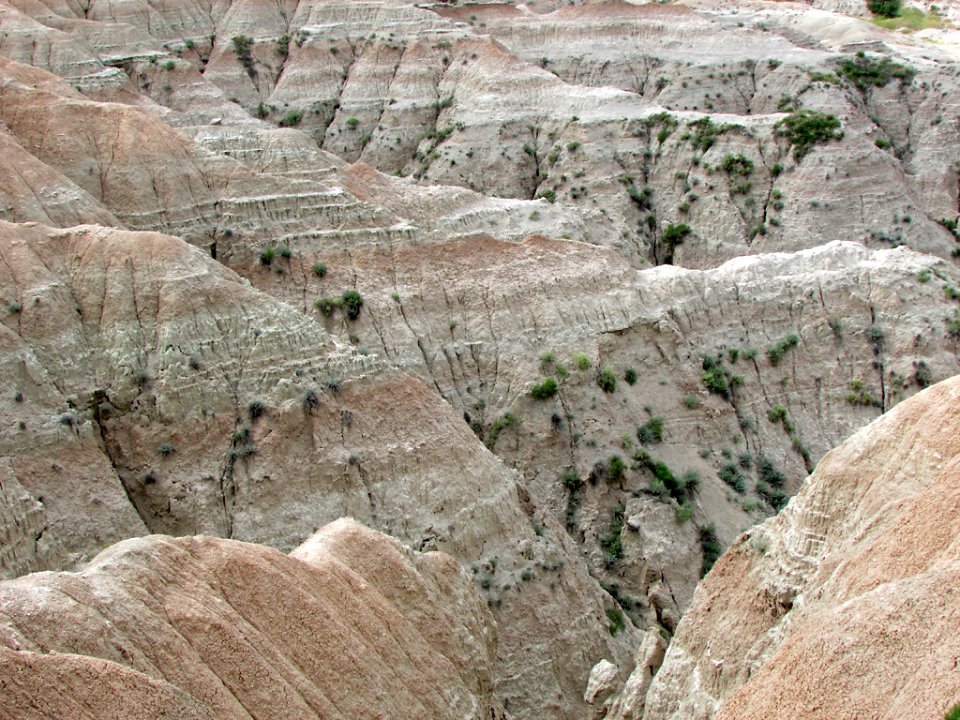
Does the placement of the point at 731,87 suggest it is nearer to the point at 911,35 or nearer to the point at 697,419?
the point at 911,35

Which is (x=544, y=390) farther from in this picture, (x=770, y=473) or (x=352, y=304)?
(x=770, y=473)

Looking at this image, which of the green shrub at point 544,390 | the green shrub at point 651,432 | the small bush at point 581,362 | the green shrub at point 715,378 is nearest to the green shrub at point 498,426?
the green shrub at point 544,390

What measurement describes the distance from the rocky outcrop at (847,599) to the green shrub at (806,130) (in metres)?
45.0

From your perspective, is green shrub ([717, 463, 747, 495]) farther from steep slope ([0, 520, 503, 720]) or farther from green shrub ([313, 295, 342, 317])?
steep slope ([0, 520, 503, 720])

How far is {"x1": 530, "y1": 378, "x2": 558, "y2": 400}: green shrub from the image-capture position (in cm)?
4016

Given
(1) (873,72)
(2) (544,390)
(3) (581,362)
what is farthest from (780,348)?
(1) (873,72)

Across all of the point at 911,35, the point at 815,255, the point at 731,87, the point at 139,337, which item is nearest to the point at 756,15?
the point at 911,35

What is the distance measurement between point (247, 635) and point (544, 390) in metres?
20.6

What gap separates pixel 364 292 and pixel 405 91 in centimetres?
3755

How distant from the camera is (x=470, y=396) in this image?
133 ft

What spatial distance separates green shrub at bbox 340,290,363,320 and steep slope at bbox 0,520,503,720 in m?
14.0

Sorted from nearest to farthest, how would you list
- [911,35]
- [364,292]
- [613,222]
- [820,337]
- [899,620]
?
[899,620], [364,292], [820,337], [613,222], [911,35]

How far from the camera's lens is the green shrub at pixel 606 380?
4122 centimetres

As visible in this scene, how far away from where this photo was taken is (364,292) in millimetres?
40406
